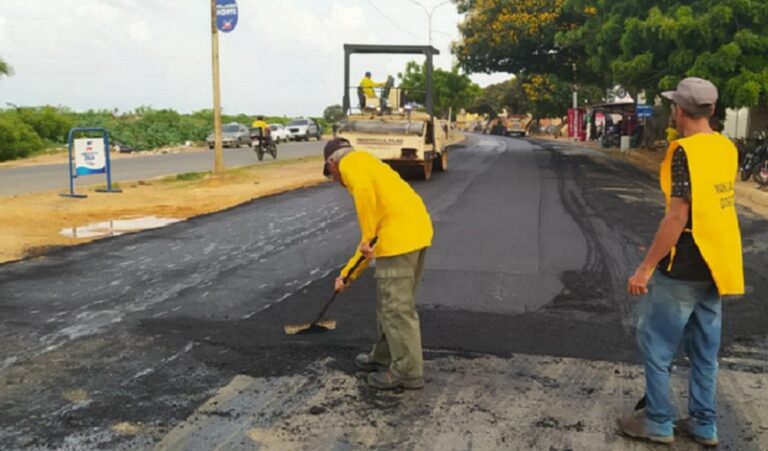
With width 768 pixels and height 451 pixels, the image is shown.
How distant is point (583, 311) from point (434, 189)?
929cm

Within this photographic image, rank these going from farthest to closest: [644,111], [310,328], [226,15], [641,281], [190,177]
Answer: [644,111]
[190,177]
[226,15]
[310,328]
[641,281]

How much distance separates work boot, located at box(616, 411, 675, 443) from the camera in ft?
12.0

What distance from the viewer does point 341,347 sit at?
16.9 feet

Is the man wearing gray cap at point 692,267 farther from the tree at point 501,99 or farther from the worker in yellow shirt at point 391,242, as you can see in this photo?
the tree at point 501,99

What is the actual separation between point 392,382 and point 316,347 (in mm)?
951

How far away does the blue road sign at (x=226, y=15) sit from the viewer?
59.4ft

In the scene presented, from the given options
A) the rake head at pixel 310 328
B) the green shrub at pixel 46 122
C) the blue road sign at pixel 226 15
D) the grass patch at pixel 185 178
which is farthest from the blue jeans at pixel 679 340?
the green shrub at pixel 46 122

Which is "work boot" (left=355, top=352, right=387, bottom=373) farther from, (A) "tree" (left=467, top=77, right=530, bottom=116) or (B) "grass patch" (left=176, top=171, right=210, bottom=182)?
(A) "tree" (left=467, top=77, right=530, bottom=116)

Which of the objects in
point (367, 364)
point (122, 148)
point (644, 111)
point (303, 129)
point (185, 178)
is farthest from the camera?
point (303, 129)

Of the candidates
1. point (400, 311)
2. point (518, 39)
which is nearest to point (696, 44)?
point (518, 39)

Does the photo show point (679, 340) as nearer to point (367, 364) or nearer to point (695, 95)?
point (695, 95)

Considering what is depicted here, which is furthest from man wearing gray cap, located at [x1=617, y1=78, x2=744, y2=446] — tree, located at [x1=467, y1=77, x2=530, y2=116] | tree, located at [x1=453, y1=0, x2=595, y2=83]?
tree, located at [x1=467, y1=77, x2=530, y2=116]

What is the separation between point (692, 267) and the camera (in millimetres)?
3496

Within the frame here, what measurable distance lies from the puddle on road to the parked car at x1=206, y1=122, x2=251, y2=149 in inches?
1158
